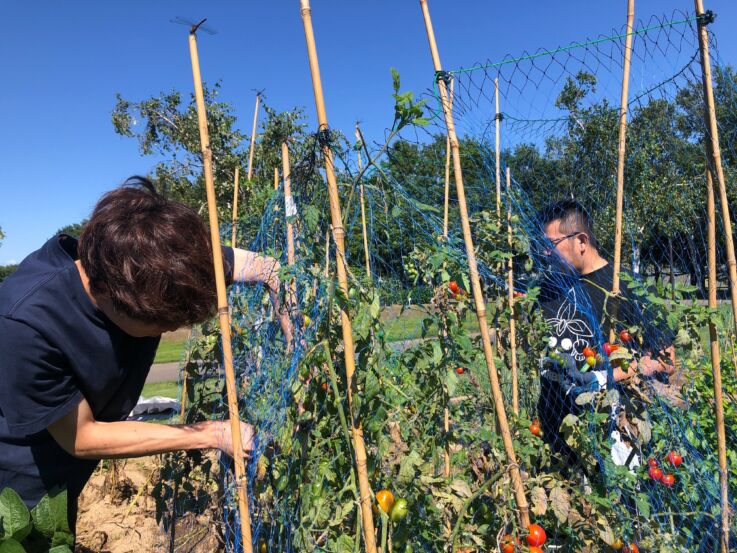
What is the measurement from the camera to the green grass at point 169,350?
9.49 m

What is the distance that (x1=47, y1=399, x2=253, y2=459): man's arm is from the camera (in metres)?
1.26

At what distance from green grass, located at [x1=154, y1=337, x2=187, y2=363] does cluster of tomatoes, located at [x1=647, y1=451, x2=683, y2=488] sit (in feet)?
21.8

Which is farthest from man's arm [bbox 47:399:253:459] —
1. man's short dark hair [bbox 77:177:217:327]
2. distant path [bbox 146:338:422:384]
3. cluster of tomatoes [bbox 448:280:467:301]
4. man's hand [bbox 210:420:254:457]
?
distant path [bbox 146:338:422:384]

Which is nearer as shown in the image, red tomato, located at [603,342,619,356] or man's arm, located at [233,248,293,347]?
man's arm, located at [233,248,293,347]

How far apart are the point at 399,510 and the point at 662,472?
1.20 m

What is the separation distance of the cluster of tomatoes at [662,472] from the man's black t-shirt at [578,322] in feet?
0.89

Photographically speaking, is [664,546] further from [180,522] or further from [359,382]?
[180,522]

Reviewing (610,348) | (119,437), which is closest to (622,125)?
(610,348)

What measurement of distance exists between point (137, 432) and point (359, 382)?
1.86 ft

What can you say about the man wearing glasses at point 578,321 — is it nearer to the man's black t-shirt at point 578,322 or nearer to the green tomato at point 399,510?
the man's black t-shirt at point 578,322

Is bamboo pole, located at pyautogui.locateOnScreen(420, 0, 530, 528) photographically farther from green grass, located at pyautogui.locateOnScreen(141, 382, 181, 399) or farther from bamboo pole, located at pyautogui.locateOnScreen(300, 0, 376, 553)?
green grass, located at pyautogui.locateOnScreen(141, 382, 181, 399)

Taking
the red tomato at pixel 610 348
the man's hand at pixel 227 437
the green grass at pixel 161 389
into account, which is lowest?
the green grass at pixel 161 389

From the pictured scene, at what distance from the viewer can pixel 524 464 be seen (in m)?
1.77

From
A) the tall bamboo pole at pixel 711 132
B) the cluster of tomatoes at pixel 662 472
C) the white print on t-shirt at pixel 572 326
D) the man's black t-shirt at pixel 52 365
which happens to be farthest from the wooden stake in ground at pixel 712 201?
the man's black t-shirt at pixel 52 365
